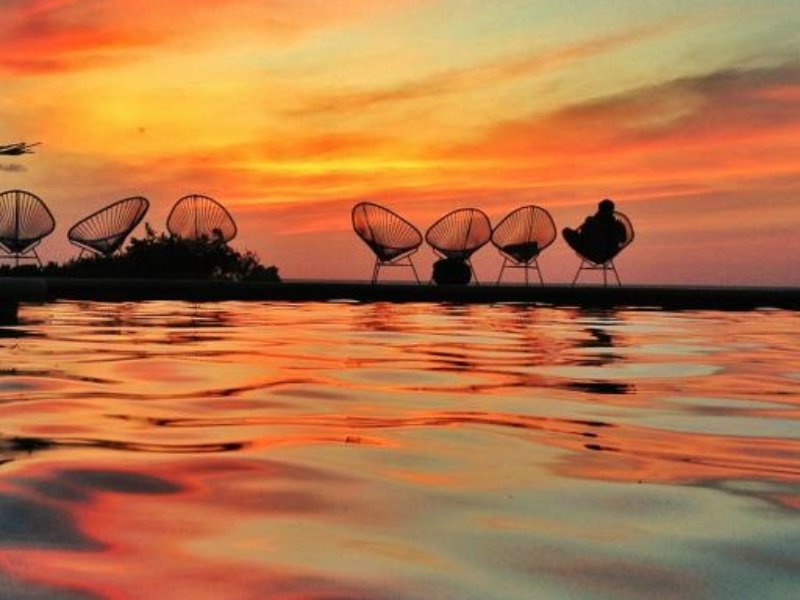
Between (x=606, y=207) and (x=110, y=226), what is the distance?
6380 mm

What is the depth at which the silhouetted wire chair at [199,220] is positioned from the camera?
45.9 ft

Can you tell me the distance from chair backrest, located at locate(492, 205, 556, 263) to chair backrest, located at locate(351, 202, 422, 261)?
4.11 ft

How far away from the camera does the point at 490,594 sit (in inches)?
50.5

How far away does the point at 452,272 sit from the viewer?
14.4 meters

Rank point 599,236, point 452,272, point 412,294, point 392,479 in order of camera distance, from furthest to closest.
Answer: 1. point 452,272
2. point 599,236
3. point 412,294
4. point 392,479

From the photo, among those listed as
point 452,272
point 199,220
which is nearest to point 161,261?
point 199,220

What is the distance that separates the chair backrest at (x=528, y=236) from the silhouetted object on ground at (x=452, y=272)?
0.95 m

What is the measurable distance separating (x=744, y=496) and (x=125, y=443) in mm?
1295

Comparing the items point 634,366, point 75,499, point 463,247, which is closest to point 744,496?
point 75,499

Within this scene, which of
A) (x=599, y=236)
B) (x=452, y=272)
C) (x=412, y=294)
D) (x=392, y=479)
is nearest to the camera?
(x=392, y=479)

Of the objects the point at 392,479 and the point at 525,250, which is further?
the point at 525,250

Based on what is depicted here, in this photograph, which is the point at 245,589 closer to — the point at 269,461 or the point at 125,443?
the point at 269,461

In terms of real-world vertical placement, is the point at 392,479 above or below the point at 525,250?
below

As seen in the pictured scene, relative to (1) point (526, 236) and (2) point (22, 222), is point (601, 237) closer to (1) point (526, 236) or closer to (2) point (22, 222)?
(1) point (526, 236)
